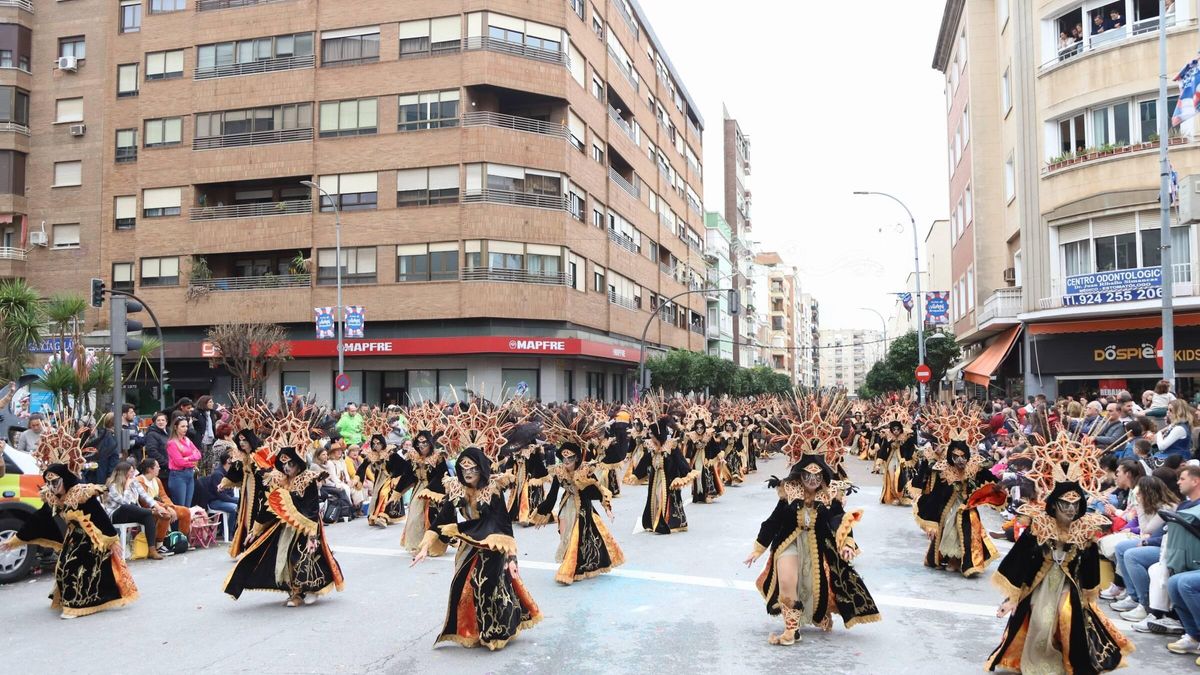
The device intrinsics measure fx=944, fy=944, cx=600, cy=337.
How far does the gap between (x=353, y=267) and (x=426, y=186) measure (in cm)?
438

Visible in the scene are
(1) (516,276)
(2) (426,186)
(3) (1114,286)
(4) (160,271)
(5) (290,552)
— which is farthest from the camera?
(4) (160,271)

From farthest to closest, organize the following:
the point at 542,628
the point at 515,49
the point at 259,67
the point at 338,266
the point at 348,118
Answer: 1. the point at 259,67
2. the point at 348,118
3. the point at 515,49
4. the point at 338,266
5. the point at 542,628

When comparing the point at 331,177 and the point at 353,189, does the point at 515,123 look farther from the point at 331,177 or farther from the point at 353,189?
the point at 331,177

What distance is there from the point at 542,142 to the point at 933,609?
30.7 m

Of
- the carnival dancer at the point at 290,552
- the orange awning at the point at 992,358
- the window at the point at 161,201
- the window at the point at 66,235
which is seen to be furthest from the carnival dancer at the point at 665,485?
the window at the point at 66,235

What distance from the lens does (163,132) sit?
3956cm

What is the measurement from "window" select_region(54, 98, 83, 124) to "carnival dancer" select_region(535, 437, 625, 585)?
40957 mm

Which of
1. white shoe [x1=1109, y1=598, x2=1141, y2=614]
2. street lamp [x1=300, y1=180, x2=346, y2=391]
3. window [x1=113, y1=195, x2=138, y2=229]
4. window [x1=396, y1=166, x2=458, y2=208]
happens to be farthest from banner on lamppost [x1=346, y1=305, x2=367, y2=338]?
white shoe [x1=1109, y1=598, x2=1141, y2=614]

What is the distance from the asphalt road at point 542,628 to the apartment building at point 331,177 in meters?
25.1

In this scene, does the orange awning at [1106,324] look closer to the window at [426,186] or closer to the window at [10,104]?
the window at [426,186]

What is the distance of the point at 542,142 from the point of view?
37.2m

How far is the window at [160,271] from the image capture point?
39.3 m

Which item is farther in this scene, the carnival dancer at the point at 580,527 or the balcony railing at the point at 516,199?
the balcony railing at the point at 516,199

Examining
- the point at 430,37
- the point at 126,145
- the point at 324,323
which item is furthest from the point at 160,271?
the point at 430,37
